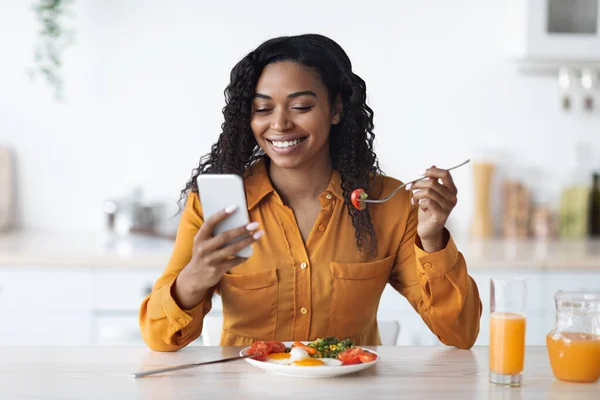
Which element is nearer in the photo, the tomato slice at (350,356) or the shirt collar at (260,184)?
the tomato slice at (350,356)

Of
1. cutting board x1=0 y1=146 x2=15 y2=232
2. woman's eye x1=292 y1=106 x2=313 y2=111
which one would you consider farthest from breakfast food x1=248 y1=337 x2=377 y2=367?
cutting board x1=0 y1=146 x2=15 y2=232

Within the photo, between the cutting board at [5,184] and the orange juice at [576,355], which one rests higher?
the cutting board at [5,184]

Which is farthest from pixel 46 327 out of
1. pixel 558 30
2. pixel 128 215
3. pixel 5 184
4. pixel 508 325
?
pixel 558 30

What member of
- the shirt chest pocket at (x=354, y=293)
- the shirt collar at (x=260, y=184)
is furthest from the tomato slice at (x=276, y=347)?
the shirt collar at (x=260, y=184)

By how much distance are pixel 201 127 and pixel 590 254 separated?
1600 mm

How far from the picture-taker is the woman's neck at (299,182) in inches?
77.3

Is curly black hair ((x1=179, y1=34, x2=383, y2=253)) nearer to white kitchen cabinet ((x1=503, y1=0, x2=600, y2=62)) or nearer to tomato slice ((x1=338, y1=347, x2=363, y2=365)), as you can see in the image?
tomato slice ((x1=338, y1=347, x2=363, y2=365))

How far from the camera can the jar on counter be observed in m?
1.41

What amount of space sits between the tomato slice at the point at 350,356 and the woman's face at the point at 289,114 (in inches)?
20.2

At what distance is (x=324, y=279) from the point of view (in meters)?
1.87

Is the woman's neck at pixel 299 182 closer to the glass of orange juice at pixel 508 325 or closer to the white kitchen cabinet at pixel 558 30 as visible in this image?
the glass of orange juice at pixel 508 325

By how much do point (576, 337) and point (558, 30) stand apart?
2.02 meters

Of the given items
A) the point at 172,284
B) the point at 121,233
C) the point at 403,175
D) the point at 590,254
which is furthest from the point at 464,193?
the point at 172,284

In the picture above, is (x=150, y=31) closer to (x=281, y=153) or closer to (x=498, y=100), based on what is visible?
(x=498, y=100)
